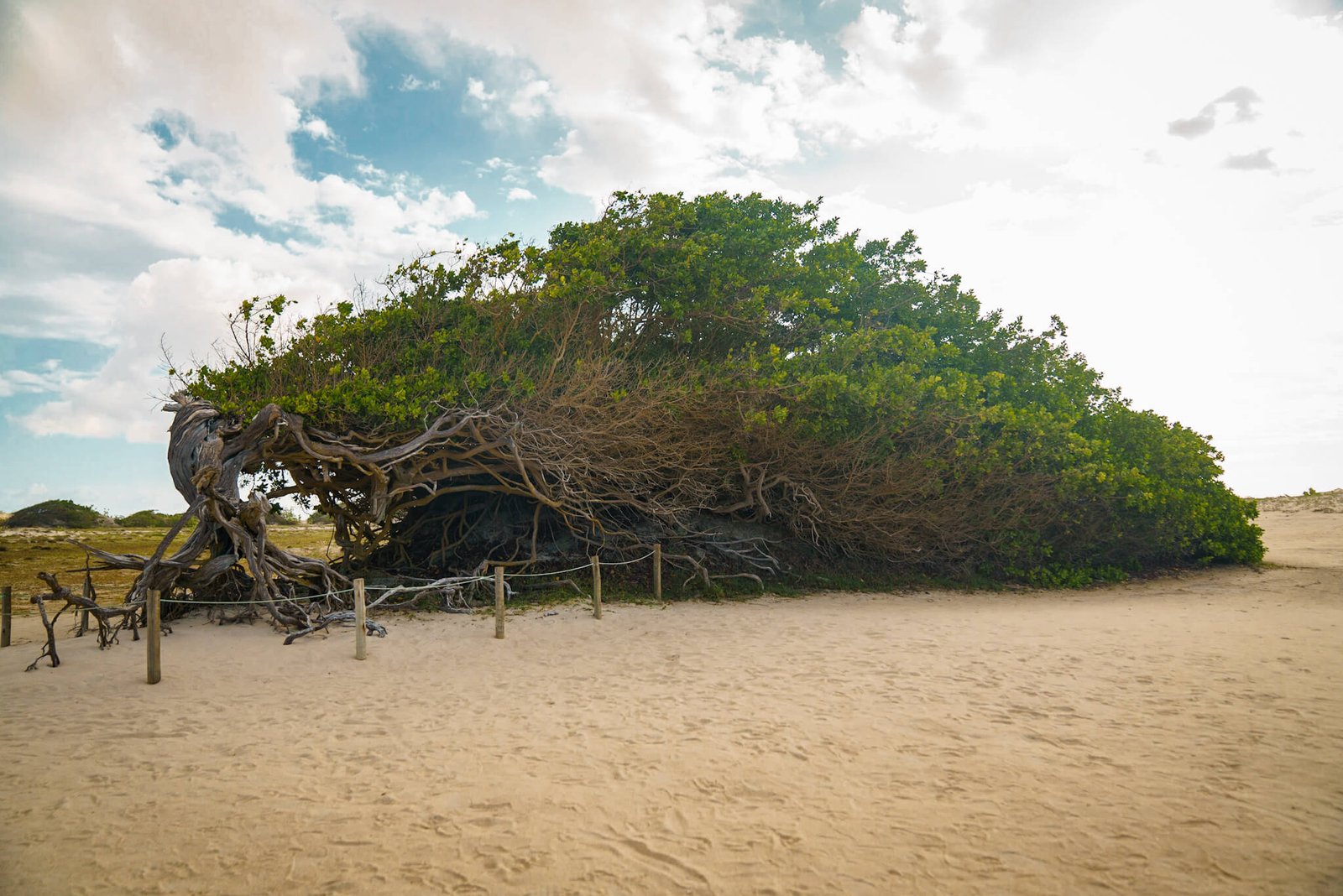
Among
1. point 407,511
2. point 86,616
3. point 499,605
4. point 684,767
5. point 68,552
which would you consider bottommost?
point 684,767

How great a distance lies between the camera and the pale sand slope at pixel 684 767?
159 inches

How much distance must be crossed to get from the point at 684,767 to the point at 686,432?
8602 mm

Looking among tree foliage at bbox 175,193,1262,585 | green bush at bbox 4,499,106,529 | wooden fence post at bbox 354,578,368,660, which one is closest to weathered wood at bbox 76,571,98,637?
tree foliage at bbox 175,193,1262,585

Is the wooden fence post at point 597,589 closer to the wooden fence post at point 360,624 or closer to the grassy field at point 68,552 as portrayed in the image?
the wooden fence post at point 360,624

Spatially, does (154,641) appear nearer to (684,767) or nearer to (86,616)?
(86,616)

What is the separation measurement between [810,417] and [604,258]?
190 inches

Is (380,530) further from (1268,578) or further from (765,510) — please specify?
(1268,578)

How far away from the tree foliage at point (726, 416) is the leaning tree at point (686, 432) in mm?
61

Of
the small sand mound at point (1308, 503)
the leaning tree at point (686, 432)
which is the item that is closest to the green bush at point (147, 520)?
the leaning tree at point (686, 432)

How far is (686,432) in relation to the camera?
44.6 ft

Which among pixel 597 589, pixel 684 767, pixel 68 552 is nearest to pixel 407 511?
pixel 597 589

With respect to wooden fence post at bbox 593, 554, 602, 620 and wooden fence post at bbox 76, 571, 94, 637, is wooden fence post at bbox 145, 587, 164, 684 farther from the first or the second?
wooden fence post at bbox 593, 554, 602, 620

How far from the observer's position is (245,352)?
11680mm

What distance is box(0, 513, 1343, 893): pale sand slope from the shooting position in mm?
4027
